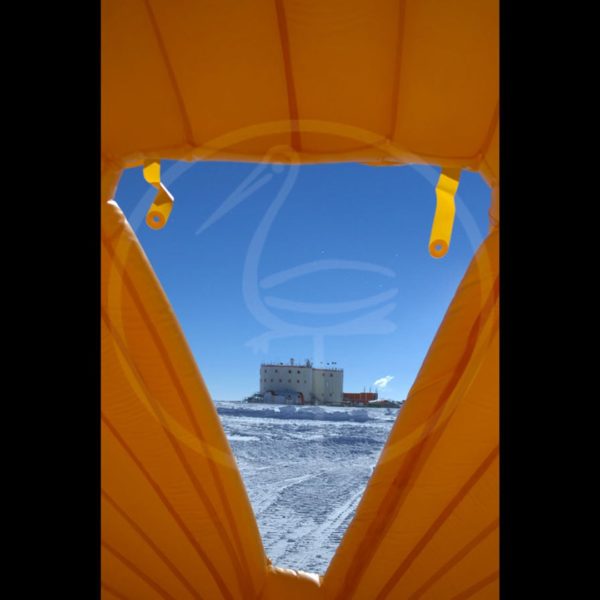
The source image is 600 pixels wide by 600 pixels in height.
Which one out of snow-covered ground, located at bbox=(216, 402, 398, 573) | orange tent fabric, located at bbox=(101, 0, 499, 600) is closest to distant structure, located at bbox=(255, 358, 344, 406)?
snow-covered ground, located at bbox=(216, 402, 398, 573)

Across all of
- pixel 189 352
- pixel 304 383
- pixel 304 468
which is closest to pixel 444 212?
pixel 189 352

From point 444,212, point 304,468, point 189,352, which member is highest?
point 444,212

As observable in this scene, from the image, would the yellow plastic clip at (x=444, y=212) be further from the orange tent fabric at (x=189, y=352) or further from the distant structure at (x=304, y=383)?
the distant structure at (x=304, y=383)

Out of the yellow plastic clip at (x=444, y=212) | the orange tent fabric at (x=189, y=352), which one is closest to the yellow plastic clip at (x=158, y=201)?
the orange tent fabric at (x=189, y=352)

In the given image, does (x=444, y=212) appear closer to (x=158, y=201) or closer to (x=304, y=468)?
(x=158, y=201)

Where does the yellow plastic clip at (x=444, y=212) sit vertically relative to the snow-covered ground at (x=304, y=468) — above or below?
above

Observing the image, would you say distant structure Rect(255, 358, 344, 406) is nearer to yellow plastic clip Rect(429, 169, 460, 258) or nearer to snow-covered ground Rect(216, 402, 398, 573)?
snow-covered ground Rect(216, 402, 398, 573)
